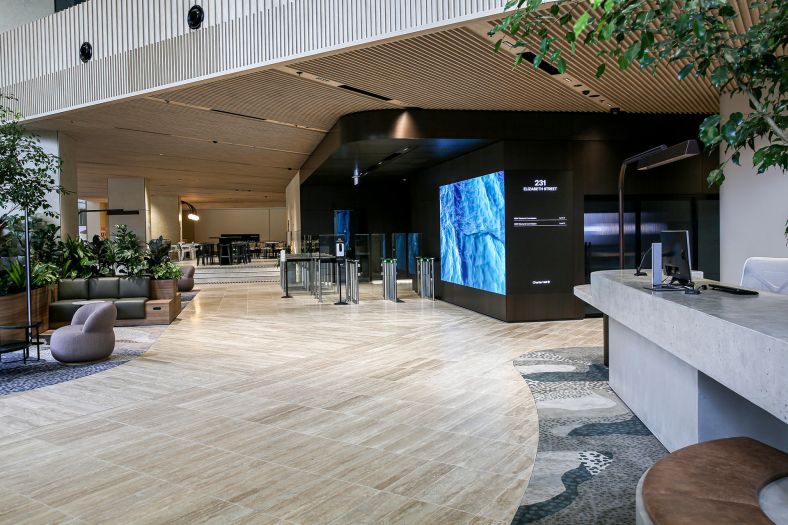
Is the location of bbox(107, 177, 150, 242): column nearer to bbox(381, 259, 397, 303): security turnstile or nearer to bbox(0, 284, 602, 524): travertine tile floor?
bbox(381, 259, 397, 303): security turnstile

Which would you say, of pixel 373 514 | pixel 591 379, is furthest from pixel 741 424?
pixel 591 379

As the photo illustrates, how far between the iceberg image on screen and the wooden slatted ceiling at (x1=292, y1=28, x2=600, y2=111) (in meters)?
1.47

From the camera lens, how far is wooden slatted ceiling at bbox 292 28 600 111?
6.51m

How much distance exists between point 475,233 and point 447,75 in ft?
13.1

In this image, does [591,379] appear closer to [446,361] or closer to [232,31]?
[446,361]

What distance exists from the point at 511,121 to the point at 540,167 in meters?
0.87

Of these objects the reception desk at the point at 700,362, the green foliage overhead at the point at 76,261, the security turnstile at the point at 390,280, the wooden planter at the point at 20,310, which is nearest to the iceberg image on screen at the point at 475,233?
the security turnstile at the point at 390,280

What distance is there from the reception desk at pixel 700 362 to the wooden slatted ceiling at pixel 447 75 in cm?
289

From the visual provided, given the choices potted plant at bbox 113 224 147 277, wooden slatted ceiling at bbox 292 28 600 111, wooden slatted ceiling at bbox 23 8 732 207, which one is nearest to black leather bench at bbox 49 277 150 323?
potted plant at bbox 113 224 147 277

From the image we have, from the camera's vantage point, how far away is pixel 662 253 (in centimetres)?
488

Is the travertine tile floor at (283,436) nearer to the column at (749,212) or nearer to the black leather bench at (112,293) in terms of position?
the column at (749,212)

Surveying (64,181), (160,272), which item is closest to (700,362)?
(160,272)

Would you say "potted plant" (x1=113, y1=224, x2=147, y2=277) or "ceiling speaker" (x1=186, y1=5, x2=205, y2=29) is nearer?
"ceiling speaker" (x1=186, y1=5, x2=205, y2=29)

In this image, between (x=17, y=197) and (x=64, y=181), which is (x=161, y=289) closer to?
(x=17, y=197)
